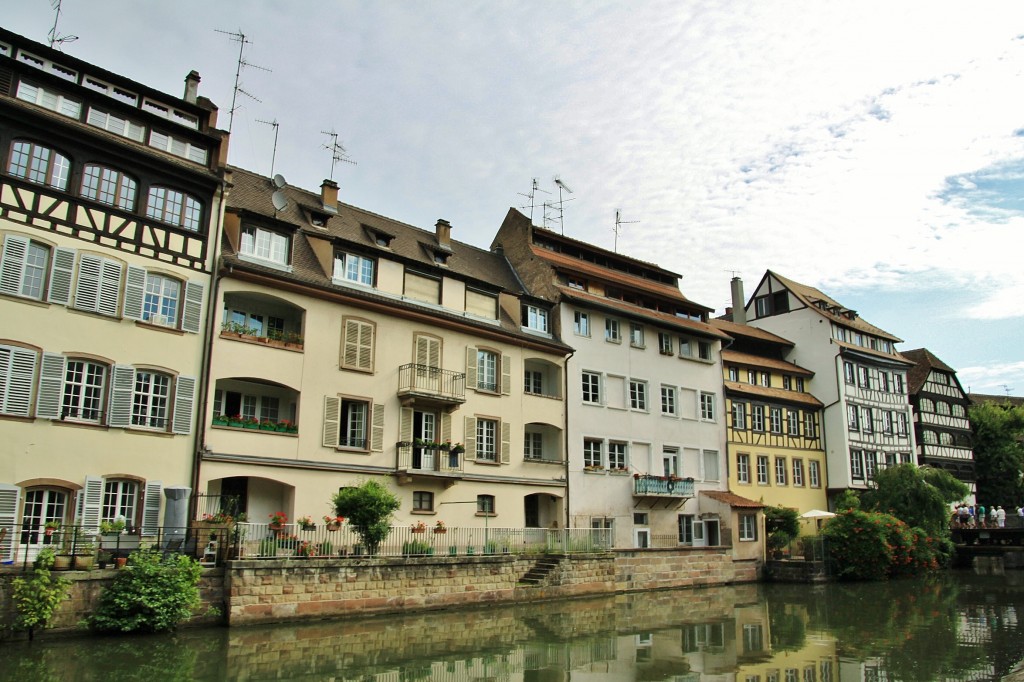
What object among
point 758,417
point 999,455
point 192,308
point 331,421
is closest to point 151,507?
point 192,308

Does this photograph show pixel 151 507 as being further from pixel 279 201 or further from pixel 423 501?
pixel 279 201

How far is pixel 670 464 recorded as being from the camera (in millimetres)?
38375

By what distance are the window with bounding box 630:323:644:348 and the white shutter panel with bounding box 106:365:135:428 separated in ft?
72.6

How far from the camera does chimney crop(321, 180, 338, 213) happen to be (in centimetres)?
3109

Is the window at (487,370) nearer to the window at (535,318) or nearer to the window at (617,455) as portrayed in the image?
the window at (535,318)

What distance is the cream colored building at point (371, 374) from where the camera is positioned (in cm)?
2473

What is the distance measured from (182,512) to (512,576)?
420 inches

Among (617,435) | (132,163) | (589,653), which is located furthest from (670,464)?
(132,163)

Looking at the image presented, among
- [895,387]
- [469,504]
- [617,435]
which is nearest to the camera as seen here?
[469,504]

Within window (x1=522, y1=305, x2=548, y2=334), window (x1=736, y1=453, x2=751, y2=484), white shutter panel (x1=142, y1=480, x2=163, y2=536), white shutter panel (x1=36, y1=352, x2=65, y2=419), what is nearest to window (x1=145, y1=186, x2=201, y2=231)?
white shutter panel (x1=36, y1=352, x2=65, y2=419)

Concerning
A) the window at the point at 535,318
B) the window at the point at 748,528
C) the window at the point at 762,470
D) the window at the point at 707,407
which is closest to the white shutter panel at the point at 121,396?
the window at the point at 535,318

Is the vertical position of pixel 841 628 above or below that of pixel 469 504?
below

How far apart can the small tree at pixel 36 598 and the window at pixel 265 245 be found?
36.6ft

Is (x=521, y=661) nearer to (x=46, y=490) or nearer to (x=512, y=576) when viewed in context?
(x=512, y=576)
